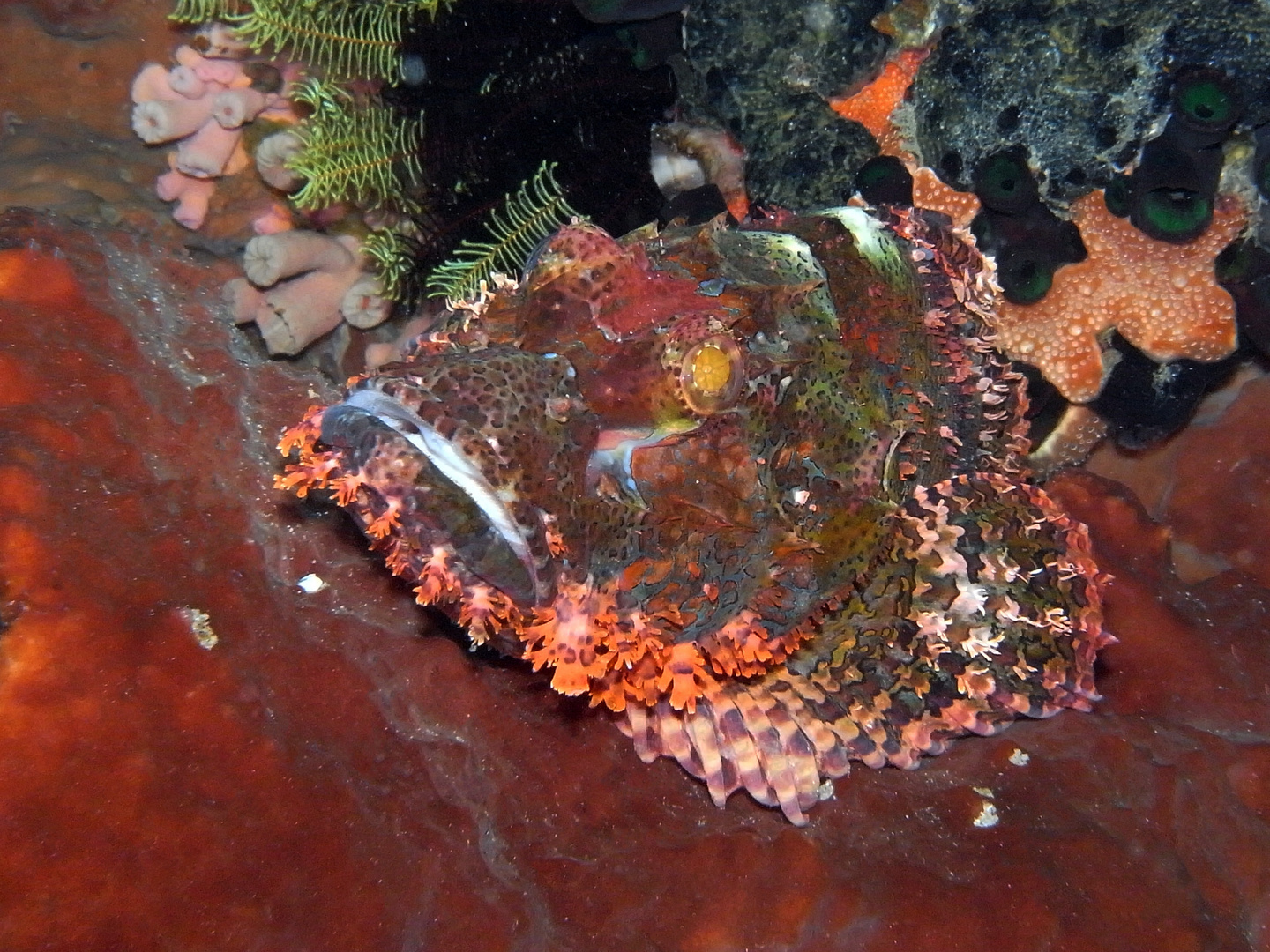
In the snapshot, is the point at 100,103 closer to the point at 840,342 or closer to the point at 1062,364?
the point at 840,342

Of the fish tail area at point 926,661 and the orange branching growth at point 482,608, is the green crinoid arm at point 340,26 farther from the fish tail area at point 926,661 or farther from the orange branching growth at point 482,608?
the fish tail area at point 926,661

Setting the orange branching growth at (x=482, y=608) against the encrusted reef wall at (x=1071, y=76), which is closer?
the orange branching growth at (x=482, y=608)

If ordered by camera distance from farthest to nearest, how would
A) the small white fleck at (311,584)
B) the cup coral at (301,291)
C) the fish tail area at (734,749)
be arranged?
1. the cup coral at (301,291)
2. the fish tail area at (734,749)
3. the small white fleck at (311,584)

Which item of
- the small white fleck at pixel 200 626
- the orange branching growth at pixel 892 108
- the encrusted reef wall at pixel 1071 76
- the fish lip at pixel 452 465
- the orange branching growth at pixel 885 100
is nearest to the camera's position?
the fish lip at pixel 452 465

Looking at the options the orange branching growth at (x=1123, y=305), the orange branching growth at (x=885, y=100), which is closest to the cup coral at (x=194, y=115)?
the orange branching growth at (x=885, y=100)

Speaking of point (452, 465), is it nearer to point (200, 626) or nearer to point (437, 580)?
point (437, 580)

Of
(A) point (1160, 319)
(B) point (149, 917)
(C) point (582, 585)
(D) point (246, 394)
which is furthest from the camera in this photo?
(A) point (1160, 319)

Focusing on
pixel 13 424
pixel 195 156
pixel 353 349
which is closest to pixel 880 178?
pixel 353 349
